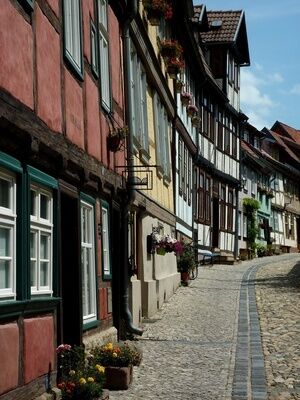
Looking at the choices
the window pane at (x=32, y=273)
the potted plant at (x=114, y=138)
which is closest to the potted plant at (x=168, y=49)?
the potted plant at (x=114, y=138)

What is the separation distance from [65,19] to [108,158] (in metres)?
3.24

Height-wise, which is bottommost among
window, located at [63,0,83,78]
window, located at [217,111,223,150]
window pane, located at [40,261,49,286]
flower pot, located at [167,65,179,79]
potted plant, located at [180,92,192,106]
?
window pane, located at [40,261,49,286]

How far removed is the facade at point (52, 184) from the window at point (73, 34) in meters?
0.01

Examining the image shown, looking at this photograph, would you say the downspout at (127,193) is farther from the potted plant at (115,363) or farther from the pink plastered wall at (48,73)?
the pink plastered wall at (48,73)

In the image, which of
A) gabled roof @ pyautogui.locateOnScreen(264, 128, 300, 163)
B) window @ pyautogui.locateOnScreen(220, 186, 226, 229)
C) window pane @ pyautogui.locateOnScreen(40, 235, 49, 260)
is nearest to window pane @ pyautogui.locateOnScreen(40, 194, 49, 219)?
window pane @ pyautogui.locateOnScreen(40, 235, 49, 260)

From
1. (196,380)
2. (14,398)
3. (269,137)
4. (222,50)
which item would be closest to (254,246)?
(222,50)

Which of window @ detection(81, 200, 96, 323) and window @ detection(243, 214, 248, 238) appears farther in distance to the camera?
window @ detection(243, 214, 248, 238)

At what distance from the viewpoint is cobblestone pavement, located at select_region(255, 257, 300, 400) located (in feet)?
28.0

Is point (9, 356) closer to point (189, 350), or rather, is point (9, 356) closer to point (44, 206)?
point (44, 206)

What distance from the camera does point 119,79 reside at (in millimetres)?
12414

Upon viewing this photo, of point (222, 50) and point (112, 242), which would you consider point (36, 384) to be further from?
point (222, 50)

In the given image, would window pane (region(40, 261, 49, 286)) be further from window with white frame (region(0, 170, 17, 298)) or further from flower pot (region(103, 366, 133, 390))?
flower pot (region(103, 366, 133, 390))

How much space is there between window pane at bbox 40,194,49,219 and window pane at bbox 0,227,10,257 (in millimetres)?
1100

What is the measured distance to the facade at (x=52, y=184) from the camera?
6203 mm
